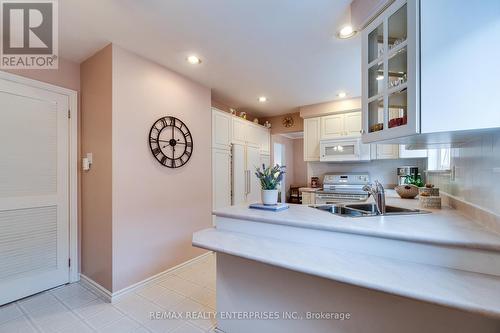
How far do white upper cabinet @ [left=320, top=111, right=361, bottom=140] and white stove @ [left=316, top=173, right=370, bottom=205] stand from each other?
29.6 inches

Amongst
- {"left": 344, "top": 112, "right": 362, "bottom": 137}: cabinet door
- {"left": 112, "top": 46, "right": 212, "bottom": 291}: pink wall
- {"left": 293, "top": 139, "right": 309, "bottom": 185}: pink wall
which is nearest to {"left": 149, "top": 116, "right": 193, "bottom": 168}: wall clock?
{"left": 112, "top": 46, "right": 212, "bottom": 291}: pink wall

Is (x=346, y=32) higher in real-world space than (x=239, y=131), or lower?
higher

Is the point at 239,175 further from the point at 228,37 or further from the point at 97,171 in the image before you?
the point at 228,37

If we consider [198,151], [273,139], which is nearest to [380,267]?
[198,151]

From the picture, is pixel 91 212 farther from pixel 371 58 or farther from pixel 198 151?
pixel 371 58

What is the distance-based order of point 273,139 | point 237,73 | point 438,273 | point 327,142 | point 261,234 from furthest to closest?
point 273,139
point 327,142
point 237,73
point 261,234
point 438,273

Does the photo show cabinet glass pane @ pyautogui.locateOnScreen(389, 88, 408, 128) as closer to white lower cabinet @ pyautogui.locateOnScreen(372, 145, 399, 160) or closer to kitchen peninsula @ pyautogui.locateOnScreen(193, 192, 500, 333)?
kitchen peninsula @ pyautogui.locateOnScreen(193, 192, 500, 333)

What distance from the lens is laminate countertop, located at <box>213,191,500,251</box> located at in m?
1.02

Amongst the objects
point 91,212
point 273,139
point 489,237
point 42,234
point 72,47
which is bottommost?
point 42,234

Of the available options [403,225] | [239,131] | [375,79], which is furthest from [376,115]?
[239,131]

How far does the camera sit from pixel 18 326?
1806 millimetres

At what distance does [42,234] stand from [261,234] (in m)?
2.35

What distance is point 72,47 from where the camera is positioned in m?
2.24

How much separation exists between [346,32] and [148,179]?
247cm
